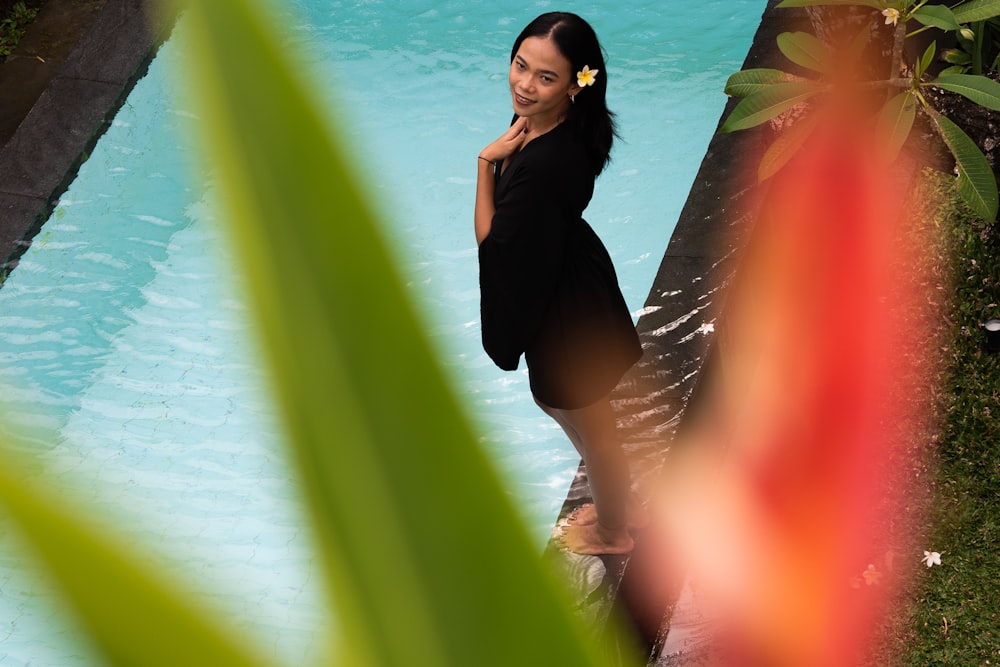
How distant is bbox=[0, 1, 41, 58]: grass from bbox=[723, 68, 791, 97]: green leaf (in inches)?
154

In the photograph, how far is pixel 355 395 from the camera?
28 cm

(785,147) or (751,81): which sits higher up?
(751,81)

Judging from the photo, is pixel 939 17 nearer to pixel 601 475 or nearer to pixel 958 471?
pixel 958 471

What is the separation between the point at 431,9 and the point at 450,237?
1811 millimetres

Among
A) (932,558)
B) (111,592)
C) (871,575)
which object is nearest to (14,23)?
(871,575)

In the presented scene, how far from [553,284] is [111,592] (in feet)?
7.35

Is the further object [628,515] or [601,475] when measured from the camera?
[628,515]

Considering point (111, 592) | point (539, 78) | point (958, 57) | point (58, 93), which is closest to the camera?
point (111, 592)

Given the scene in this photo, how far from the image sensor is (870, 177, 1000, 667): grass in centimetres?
312

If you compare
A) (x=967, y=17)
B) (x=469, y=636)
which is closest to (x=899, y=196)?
(x=967, y=17)

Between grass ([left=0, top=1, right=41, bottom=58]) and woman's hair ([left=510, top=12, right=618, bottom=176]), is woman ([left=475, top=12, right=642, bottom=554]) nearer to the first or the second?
woman's hair ([left=510, top=12, right=618, bottom=176])

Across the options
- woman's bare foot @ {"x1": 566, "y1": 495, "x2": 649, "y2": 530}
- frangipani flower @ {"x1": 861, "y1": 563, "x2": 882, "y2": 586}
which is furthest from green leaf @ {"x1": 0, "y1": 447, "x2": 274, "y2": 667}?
frangipani flower @ {"x1": 861, "y1": 563, "x2": 882, "y2": 586}

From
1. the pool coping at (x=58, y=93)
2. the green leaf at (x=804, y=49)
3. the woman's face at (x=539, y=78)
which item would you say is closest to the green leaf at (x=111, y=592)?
the woman's face at (x=539, y=78)

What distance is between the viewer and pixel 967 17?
3.40 meters
